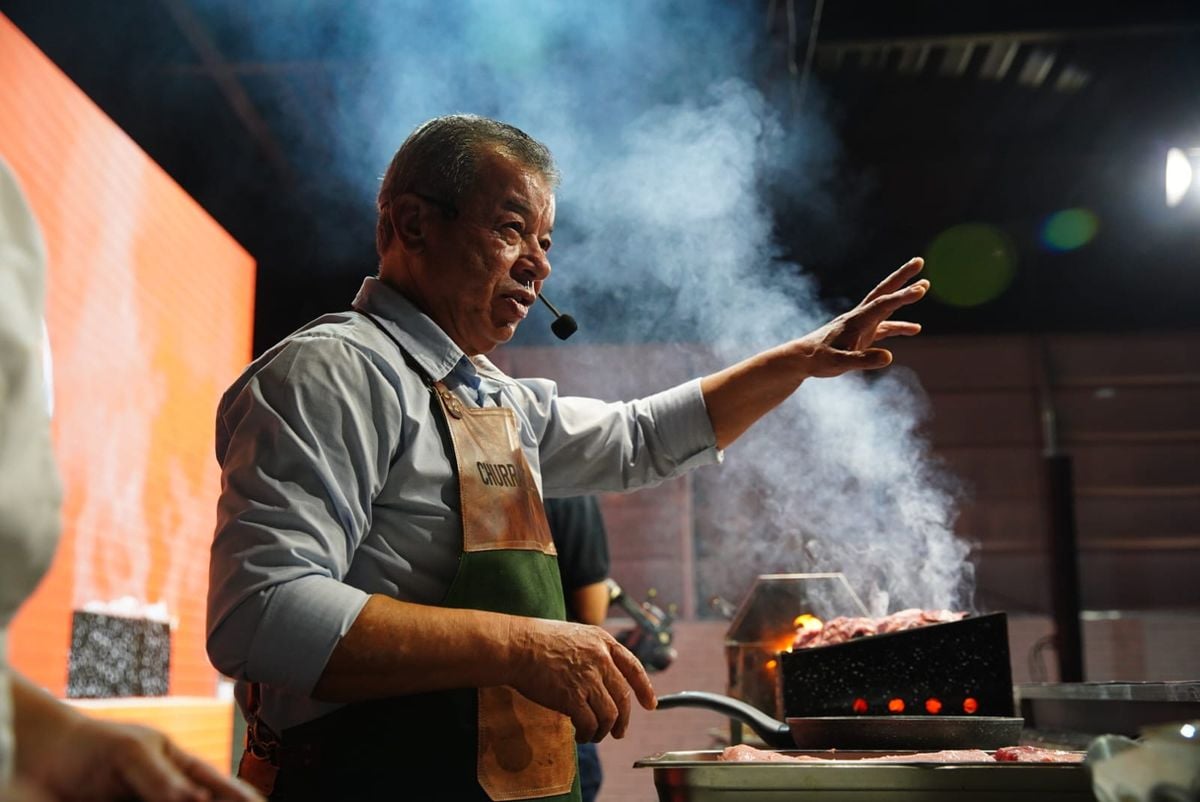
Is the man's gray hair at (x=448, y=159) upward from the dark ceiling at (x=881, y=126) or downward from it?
downward

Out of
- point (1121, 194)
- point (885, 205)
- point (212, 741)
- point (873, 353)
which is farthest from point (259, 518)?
point (1121, 194)

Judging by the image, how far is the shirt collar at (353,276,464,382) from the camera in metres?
1.71

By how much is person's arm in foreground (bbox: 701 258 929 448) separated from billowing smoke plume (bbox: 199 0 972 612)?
1045 millimetres

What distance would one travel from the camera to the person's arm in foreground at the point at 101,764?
0.71 metres

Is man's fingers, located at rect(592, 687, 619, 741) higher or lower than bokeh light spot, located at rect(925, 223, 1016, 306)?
lower

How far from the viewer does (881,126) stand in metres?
6.86

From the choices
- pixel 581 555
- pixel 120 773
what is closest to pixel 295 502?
pixel 120 773

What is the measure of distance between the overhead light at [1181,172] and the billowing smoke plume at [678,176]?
4.55 feet

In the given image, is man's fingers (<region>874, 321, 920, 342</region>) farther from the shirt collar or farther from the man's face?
the shirt collar

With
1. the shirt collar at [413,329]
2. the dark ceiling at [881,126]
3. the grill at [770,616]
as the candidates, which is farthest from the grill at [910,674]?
the dark ceiling at [881,126]

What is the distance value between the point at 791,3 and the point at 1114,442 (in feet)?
17.6

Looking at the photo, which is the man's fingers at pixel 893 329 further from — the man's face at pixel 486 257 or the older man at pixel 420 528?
the man's face at pixel 486 257

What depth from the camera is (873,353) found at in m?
2.05

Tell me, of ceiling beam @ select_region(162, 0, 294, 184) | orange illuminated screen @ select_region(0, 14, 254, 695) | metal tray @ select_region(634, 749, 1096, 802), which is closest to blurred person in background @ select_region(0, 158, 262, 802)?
metal tray @ select_region(634, 749, 1096, 802)
